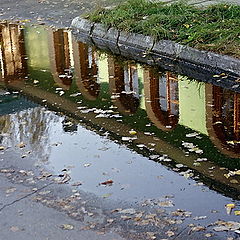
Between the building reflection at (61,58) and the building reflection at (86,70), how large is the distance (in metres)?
0.15

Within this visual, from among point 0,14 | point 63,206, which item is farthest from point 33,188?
point 0,14

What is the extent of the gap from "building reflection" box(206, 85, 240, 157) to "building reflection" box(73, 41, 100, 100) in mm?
1922

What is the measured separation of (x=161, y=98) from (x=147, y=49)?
2668 mm

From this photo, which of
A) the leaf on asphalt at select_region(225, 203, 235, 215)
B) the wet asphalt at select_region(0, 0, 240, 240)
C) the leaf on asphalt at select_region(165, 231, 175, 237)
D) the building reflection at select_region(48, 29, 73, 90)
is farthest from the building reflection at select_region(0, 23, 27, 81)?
the leaf on asphalt at select_region(165, 231, 175, 237)

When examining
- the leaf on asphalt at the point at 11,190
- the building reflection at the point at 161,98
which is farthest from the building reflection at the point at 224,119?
the leaf on asphalt at the point at 11,190

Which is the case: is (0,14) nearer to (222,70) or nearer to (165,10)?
(165,10)

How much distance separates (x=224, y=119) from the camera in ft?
26.9

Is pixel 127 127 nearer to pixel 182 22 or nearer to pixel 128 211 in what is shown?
pixel 128 211

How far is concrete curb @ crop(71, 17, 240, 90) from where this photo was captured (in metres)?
10.2

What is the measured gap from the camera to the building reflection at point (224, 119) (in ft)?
24.5

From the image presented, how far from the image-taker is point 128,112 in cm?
877

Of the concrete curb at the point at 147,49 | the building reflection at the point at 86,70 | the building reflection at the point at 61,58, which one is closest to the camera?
the building reflection at the point at 86,70

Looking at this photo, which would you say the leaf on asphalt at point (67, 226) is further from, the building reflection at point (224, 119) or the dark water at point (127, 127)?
the building reflection at point (224, 119)

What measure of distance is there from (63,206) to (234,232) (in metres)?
1.75
